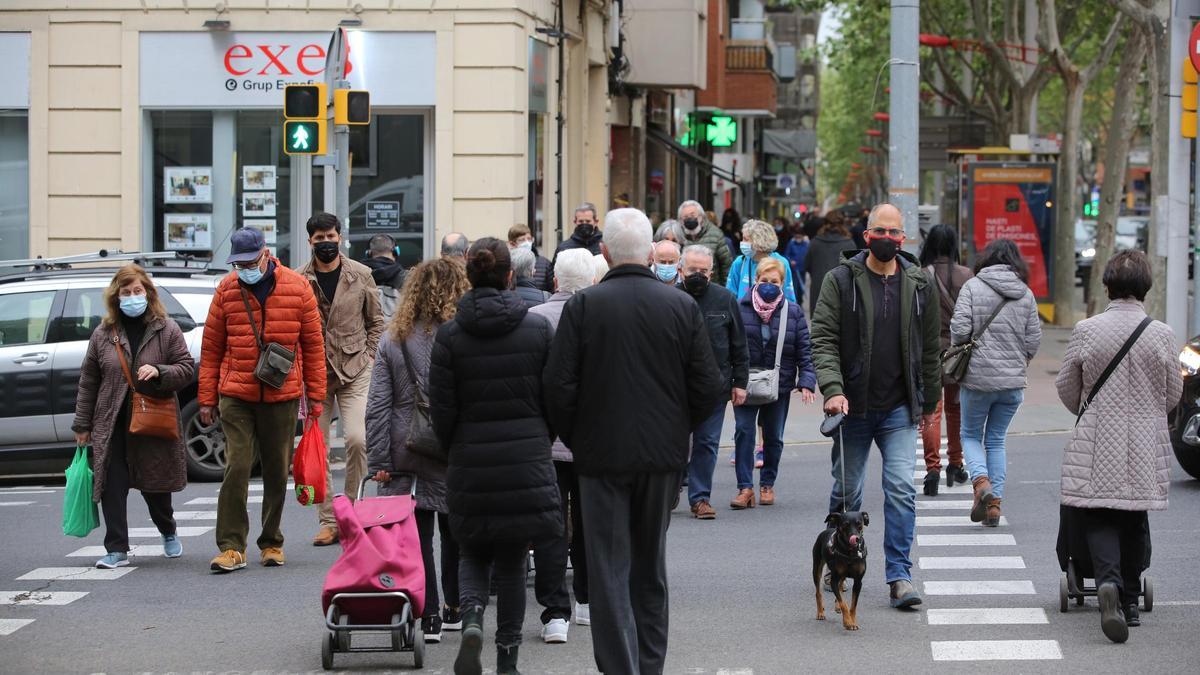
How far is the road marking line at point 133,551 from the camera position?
10625mm

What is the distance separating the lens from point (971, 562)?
9812 millimetres

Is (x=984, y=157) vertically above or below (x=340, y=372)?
above

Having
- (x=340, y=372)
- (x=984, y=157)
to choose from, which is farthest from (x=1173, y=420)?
(x=984, y=157)

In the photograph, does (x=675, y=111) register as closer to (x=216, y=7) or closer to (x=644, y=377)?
(x=216, y=7)

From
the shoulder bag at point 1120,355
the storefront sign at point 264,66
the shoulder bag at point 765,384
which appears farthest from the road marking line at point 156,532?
the storefront sign at point 264,66

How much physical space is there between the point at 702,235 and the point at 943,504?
5.21 metres

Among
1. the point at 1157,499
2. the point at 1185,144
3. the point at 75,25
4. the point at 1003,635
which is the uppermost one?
the point at 75,25

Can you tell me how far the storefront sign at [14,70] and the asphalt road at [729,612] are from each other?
10.2 meters

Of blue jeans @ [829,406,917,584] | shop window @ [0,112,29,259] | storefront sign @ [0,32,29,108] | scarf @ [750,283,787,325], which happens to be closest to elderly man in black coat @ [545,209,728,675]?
blue jeans @ [829,406,917,584]

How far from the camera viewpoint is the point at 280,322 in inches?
375

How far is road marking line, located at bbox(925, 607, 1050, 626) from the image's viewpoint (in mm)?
8281

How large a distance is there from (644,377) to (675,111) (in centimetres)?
3590

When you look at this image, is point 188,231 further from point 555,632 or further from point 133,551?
point 555,632

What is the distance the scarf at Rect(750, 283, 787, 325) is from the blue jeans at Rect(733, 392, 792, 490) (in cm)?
58
